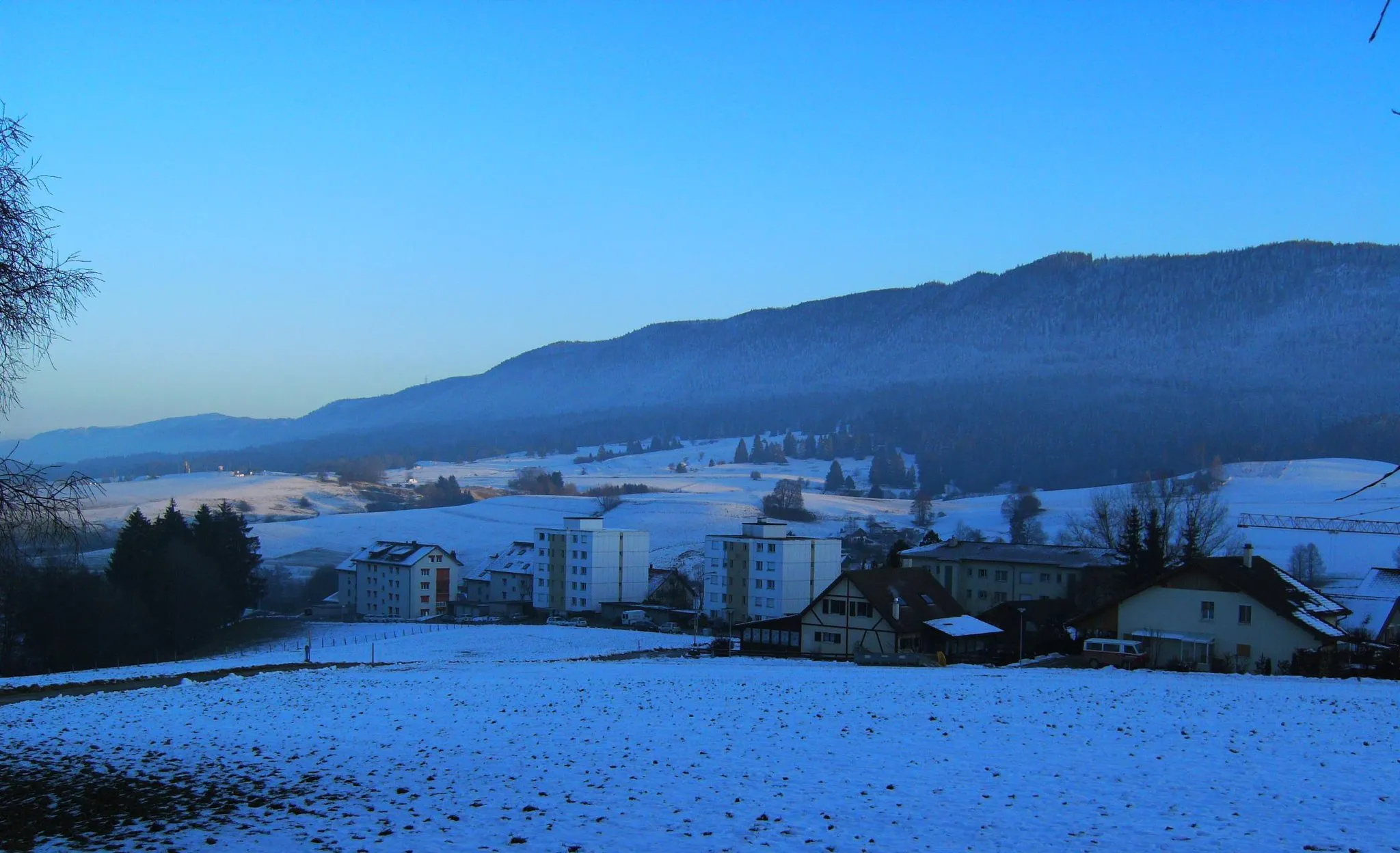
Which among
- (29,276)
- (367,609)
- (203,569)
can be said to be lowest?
(367,609)

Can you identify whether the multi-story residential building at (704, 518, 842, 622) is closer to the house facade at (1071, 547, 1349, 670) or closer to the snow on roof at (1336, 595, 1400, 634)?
the house facade at (1071, 547, 1349, 670)

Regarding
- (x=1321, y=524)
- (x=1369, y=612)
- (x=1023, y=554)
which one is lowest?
(x=1369, y=612)

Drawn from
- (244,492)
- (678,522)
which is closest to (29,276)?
(678,522)

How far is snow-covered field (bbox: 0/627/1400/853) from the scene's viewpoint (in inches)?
473

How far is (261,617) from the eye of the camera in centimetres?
7500

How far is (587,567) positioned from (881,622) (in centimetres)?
3677

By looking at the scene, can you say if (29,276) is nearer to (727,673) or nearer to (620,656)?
(727,673)

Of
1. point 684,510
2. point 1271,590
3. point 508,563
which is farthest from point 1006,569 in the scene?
point 684,510

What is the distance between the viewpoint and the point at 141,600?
6116 centimetres

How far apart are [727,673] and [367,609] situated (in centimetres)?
6207

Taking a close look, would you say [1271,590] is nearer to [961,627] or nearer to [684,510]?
[961,627]

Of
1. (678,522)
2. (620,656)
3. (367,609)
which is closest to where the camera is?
(620,656)

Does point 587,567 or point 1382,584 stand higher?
point 1382,584

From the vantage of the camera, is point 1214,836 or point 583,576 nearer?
point 1214,836
